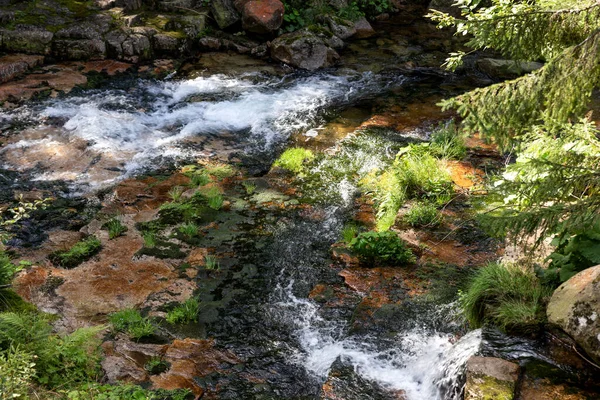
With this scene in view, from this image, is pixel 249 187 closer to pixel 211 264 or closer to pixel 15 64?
pixel 211 264

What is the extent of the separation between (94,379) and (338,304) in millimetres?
3069

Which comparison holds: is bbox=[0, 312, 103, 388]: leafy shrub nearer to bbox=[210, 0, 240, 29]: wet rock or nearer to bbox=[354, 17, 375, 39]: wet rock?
bbox=[210, 0, 240, 29]: wet rock

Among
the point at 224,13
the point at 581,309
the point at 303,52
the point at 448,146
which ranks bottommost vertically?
the point at 448,146

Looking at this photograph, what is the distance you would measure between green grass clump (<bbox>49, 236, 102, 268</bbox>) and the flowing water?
1.77 metres

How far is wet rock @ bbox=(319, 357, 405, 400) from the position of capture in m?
5.52

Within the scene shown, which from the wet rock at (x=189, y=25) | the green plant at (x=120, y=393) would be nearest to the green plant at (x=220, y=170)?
the green plant at (x=120, y=393)

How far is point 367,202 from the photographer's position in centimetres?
892

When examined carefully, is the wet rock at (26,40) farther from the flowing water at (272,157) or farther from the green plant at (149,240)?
the green plant at (149,240)

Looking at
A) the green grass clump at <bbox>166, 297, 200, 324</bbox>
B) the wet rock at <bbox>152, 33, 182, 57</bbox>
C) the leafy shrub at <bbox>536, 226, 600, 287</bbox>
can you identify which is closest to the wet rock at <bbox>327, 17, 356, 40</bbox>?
the wet rock at <bbox>152, 33, 182, 57</bbox>

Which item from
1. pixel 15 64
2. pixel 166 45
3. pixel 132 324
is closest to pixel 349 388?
pixel 132 324

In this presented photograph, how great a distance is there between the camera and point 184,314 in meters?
6.59

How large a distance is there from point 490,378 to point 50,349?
4.36m

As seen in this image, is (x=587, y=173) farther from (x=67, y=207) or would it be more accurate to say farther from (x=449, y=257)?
(x=67, y=207)

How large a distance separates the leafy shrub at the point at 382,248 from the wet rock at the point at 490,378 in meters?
2.41
